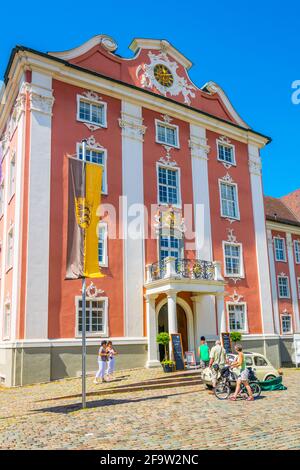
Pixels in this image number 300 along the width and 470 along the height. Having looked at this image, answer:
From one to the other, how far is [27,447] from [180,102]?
23.3 meters

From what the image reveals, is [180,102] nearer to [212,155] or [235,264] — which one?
[212,155]

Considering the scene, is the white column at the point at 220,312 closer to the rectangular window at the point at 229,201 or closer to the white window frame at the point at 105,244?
the white window frame at the point at 105,244

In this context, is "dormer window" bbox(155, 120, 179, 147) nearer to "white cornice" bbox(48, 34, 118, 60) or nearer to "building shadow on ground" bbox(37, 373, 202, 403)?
"white cornice" bbox(48, 34, 118, 60)

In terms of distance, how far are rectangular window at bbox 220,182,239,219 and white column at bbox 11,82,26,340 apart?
12.8m

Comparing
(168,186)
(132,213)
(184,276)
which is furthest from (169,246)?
(168,186)

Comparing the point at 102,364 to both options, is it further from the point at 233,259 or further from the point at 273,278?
the point at 273,278

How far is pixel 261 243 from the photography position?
2930 cm

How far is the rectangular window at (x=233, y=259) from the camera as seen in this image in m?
27.2

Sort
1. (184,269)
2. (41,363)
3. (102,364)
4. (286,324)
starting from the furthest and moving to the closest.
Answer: (286,324), (184,269), (41,363), (102,364)

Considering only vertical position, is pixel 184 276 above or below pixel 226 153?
below

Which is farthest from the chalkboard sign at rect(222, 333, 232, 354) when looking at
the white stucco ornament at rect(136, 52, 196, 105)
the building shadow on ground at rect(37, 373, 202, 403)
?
the white stucco ornament at rect(136, 52, 196, 105)

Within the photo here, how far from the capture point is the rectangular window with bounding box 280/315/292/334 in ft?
119

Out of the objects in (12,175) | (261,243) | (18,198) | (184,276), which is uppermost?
(12,175)

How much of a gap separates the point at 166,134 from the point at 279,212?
1964 centimetres
